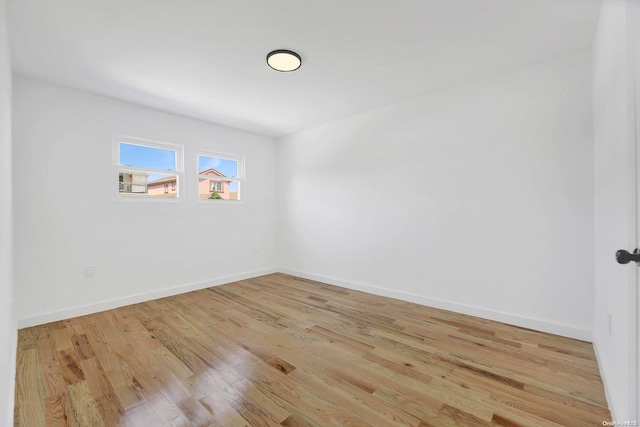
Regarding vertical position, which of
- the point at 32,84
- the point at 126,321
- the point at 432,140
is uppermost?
the point at 32,84

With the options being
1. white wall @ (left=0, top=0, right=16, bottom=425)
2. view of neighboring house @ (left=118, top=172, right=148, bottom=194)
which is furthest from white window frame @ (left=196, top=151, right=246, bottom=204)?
white wall @ (left=0, top=0, right=16, bottom=425)

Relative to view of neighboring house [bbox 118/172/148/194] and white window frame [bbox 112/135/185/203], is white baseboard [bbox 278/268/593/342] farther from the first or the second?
view of neighboring house [bbox 118/172/148/194]

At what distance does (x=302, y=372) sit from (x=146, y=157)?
10.8ft

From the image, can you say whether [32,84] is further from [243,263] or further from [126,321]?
[243,263]

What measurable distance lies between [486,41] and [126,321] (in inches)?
166

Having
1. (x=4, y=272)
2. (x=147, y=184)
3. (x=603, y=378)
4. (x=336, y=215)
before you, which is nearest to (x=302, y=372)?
(x=4, y=272)

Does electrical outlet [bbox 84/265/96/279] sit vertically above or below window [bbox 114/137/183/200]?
below

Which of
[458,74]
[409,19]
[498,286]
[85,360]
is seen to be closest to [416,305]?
[498,286]

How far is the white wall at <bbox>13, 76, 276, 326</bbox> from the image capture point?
2684 millimetres

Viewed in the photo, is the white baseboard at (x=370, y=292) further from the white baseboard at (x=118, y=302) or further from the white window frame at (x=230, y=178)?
the white window frame at (x=230, y=178)

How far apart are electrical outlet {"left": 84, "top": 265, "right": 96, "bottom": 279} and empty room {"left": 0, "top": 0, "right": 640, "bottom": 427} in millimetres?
19

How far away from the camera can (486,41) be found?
2.17 meters

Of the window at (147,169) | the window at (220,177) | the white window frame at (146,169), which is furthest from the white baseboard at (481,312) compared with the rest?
the window at (147,169)

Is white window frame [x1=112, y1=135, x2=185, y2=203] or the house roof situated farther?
the house roof
